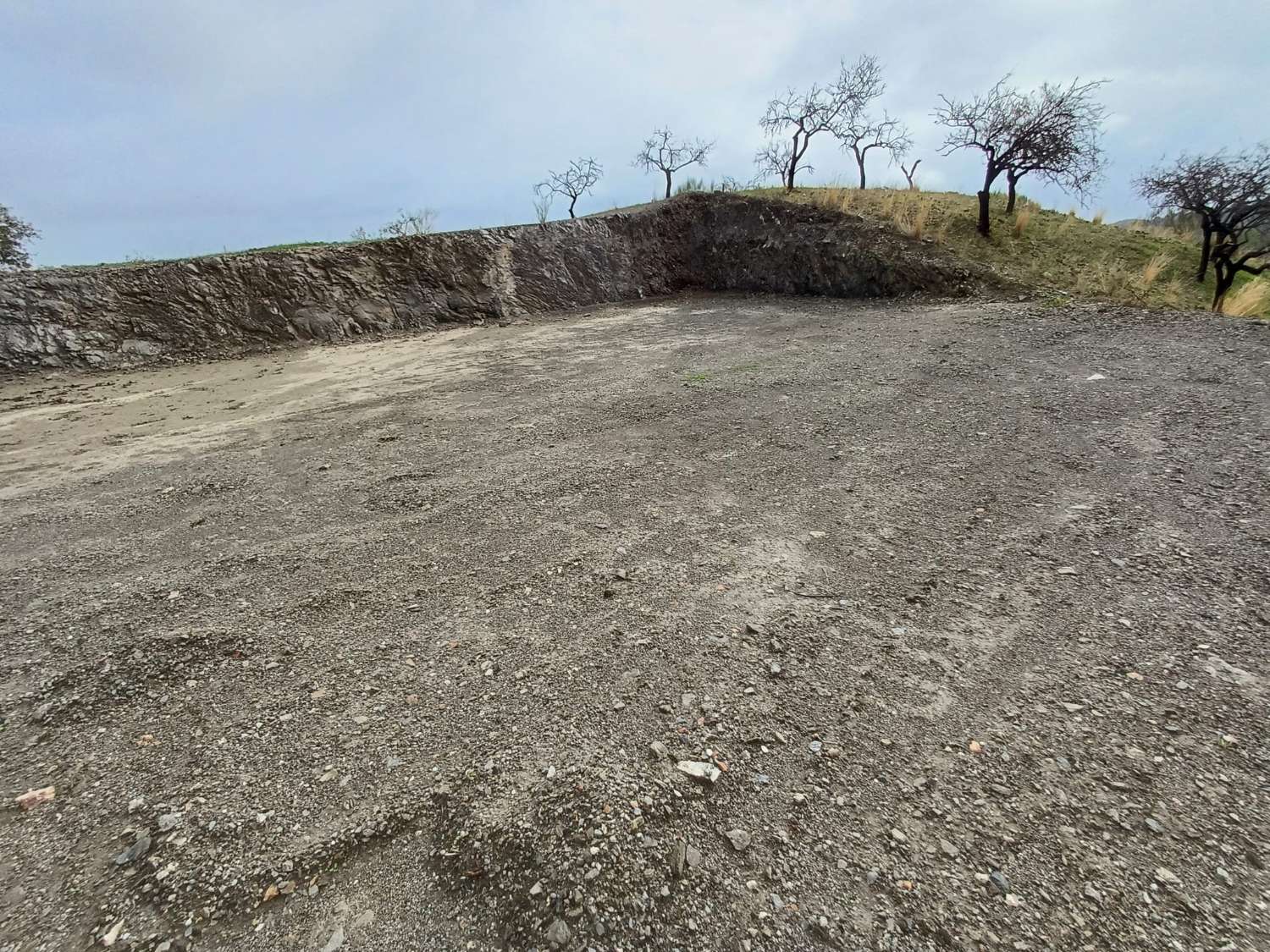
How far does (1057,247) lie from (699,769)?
1249 centimetres

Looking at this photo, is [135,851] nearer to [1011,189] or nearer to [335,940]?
[335,940]

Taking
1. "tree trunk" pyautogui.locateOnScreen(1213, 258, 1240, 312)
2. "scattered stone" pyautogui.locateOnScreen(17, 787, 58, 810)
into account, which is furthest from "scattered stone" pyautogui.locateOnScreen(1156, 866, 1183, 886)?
"tree trunk" pyautogui.locateOnScreen(1213, 258, 1240, 312)

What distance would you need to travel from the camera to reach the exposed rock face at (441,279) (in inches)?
380

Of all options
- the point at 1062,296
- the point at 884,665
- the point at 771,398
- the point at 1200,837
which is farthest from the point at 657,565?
the point at 1062,296

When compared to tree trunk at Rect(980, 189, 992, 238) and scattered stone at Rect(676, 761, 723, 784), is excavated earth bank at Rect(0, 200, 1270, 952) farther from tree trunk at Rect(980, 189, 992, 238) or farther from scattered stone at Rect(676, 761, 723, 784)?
tree trunk at Rect(980, 189, 992, 238)

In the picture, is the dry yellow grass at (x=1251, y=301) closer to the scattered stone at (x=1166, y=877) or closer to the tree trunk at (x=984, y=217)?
the tree trunk at (x=984, y=217)

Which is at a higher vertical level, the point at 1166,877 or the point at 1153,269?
the point at 1153,269

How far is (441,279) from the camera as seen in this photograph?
1239 centimetres

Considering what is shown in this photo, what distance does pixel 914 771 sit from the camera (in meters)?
1.76

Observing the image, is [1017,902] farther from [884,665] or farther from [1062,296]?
[1062,296]

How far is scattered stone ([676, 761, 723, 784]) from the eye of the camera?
1778 millimetres

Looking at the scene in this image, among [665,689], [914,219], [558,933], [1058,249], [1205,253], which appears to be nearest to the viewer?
[558,933]

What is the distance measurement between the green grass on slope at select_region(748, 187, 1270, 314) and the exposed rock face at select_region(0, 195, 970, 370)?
757 mm

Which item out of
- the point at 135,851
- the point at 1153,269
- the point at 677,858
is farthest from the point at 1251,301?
the point at 135,851
